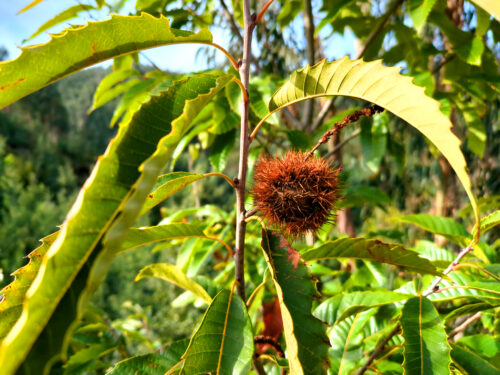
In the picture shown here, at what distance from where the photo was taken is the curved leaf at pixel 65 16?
3.63 ft

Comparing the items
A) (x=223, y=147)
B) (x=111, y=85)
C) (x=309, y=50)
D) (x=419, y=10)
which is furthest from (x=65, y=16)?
(x=419, y=10)

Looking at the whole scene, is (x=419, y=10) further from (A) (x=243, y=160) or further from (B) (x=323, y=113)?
(A) (x=243, y=160)

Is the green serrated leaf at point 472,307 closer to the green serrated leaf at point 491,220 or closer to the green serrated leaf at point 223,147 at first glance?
the green serrated leaf at point 491,220

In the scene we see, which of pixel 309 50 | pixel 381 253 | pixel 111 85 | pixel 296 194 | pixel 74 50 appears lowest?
pixel 381 253

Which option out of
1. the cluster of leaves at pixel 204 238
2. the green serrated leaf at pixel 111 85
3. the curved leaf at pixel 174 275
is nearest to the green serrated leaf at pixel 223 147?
the cluster of leaves at pixel 204 238

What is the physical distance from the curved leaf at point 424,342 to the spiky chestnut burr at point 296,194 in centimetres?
26

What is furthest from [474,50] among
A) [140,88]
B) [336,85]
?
[140,88]

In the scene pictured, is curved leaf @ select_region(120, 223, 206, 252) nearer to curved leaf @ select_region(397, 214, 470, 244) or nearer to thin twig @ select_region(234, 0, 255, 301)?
thin twig @ select_region(234, 0, 255, 301)

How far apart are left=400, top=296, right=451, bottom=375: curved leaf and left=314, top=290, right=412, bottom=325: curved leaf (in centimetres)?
8

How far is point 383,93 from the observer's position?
48 cm

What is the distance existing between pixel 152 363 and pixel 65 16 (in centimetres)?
119

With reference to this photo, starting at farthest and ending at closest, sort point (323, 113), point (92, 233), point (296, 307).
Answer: point (323, 113) → point (296, 307) → point (92, 233)

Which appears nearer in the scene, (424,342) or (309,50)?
(424,342)

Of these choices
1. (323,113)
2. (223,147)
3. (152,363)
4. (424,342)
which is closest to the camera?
(424,342)
